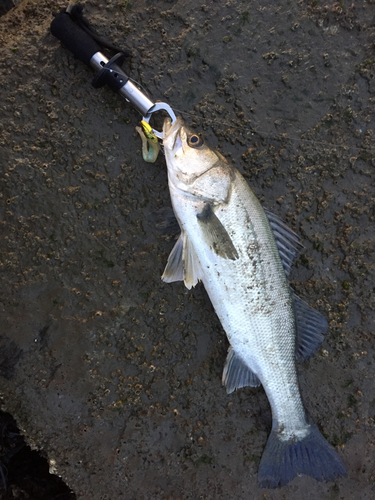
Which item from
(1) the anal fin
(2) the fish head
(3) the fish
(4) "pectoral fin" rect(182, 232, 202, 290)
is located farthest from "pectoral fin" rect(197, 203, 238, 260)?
(1) the anal fin

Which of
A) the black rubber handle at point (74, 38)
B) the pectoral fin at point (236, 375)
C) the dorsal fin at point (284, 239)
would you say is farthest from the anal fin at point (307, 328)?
the black rubber handle at point (74, 38)

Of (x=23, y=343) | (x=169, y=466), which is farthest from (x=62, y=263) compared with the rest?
(x=169, y=466)

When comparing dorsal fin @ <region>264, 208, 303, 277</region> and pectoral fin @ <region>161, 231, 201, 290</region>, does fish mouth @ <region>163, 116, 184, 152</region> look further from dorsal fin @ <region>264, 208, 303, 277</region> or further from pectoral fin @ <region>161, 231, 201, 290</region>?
dorsal fin @ <region>264, 208, 303, 277</region>

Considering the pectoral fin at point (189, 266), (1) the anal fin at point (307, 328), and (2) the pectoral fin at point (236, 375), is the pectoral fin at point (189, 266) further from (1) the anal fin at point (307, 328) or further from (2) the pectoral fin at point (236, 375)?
(1) the anal fin at point (307, 328)

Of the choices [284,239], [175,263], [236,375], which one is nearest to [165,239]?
[175,263]

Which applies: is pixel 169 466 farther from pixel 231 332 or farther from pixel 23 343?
pixel 23 343
